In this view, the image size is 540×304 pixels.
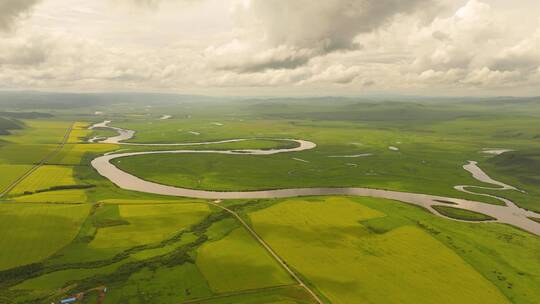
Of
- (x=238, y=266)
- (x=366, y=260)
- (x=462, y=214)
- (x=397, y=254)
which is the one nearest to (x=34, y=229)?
(x=238, y=266)

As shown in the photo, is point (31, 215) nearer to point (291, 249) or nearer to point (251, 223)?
point (251, 223)

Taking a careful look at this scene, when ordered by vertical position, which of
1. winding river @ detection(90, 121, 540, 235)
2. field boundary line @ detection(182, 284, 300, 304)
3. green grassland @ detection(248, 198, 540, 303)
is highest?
field boundary line @ detection(182, 284, 300, 304)

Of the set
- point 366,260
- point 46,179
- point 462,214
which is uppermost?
point 46,179

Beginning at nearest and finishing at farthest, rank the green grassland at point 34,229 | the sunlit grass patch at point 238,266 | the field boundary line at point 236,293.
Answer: the field boundary line at point 236,293, the sunlit grass patch at point 238,266, the green grassland at point 34,229

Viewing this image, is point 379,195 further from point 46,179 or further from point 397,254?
point 46,179

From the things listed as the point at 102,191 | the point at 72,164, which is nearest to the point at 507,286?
the point at 102,191

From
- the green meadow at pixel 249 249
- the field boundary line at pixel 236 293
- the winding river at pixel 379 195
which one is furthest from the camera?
the winding river at pixel 379 195

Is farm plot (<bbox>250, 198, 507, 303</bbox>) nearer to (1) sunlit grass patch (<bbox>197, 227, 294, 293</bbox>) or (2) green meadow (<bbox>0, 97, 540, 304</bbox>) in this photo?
(2) green meadow (<bbox>0, 97, 540, 304</bbox>)

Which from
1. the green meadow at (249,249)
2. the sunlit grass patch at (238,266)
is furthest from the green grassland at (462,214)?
the sunlit grass patch at (238,266)

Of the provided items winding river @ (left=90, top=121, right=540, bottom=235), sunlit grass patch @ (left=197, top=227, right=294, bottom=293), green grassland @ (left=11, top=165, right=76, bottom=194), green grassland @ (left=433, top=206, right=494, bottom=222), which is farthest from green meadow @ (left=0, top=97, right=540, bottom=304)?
winding river @ (left=90, top=121, right=540, bottom=235)

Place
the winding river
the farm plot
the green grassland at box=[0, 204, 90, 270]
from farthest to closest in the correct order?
1. the winding river
2. the green grassland at box=[0, 204, 90, 270]
3. the farm plot

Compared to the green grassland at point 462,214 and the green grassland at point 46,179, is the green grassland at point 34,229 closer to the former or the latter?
the green grassland at point 46,179
